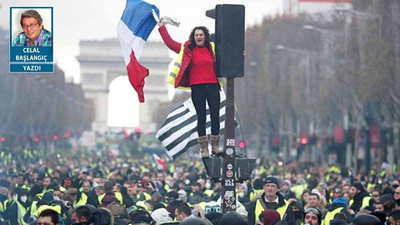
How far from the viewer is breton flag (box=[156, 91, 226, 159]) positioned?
20562mm

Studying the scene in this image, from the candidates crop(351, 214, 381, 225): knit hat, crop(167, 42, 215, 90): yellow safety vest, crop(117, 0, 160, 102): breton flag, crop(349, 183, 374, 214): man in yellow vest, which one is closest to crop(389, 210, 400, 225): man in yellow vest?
crop(351, 214, 381, 225): knit hat

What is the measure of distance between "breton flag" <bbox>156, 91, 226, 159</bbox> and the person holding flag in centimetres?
371

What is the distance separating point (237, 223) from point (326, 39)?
6874cm

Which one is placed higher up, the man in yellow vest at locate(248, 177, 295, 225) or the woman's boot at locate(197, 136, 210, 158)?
the woman's boot at locate(197, 136, 210, 158)

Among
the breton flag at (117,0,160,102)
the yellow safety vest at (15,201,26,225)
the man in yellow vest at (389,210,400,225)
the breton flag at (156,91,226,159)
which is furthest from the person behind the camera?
the yellow safety vest at (15,201,26,225)

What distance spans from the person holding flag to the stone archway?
9431 centimetres

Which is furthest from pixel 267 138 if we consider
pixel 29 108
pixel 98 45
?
pixel 98 45

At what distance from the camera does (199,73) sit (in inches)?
631

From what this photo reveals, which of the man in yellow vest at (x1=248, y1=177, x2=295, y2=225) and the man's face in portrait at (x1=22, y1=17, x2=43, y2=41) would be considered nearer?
the man in yellow vest at (x1=248, y1=177, x2=295, y2=225)

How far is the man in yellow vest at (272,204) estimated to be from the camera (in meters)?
16.8

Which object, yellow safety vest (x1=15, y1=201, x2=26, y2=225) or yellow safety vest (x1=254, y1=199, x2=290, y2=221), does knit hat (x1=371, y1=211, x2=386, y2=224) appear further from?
yellow safety vest (x1=15, y1=201, x2=26, y2=225)

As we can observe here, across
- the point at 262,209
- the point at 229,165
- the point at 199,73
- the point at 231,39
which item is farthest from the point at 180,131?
the point at 231,39

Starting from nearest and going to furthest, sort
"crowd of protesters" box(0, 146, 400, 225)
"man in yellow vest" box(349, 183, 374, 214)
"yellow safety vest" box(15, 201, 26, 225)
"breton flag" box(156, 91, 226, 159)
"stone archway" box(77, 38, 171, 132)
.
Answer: "crowd of protesters" box(0, 146, 400, 225), "breton flag" box(156, 91, 226, 159), "man in yellow vest" box(349, 183, 374, 214), "yellow safety vest" box(15, 201, 26, 225), "stone archway" box(77, 38, 171, 132)

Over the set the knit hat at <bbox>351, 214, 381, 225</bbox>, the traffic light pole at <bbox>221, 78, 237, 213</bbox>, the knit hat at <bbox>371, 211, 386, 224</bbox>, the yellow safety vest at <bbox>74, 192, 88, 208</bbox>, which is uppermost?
the traffic light pole at <bbox>221, 78, 237, 213</bbox>
